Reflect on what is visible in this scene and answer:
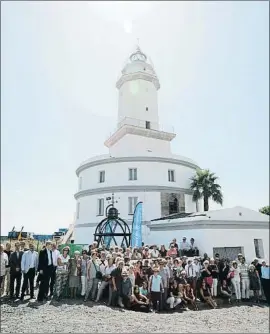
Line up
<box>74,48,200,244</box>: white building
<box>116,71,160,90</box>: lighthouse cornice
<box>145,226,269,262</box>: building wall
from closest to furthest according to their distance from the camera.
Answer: <box>145,226,269,262</box>: building wall < <box>74,48,200,244</box>: white building < <box>116,71,160,90</box>: lighthouse cornice

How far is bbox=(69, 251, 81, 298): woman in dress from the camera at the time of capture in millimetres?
9531

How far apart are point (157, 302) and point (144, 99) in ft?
79.0

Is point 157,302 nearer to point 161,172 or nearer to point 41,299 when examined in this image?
point 41,299

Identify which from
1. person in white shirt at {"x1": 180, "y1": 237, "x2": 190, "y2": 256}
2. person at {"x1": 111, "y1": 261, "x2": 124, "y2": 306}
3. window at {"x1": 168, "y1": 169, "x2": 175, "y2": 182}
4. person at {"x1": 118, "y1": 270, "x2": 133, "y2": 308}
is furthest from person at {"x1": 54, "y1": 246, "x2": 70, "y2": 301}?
window at {"x1": 168, "y1": 169, "x2": 175, "y2": 182}

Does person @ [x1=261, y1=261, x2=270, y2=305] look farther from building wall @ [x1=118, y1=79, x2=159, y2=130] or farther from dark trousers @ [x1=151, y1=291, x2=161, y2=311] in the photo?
building wall @ [x1=118, y1=79, x2=159, y2=130]

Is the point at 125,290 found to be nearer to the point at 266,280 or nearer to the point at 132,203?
the point at 266,280

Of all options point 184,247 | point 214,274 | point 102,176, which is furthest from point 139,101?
point 214,274

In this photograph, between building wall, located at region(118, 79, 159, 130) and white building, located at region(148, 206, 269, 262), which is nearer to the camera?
white building, located at region(148, 206, 269, 262)

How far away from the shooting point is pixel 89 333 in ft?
21.0

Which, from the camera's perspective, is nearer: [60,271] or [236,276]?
[60,271]

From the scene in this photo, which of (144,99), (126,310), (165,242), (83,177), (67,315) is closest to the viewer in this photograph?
(67,315)

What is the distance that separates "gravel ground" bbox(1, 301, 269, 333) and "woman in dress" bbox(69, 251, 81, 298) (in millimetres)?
733

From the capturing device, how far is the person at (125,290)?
894 cm

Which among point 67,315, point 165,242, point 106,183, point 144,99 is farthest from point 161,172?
point 67,315
